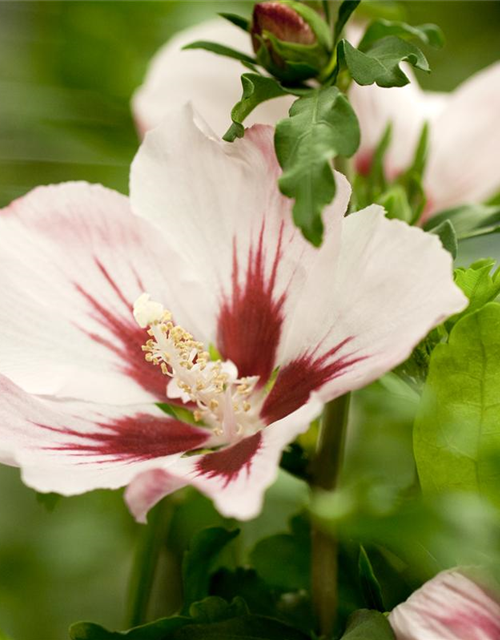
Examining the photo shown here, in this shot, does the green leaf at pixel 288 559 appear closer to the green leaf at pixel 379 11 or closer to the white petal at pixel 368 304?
the white petal at pixel 368 304

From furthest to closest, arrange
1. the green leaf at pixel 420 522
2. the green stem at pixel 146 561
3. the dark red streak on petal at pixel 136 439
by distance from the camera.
A: the green stem at pixel 146 561
the dark red streak on petal at pixel 136 439
the green leaf at pixel 420 522

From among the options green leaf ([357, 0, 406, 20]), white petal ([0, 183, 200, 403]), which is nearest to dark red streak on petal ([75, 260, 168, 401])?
white petal ([0, 183, 200, 403])

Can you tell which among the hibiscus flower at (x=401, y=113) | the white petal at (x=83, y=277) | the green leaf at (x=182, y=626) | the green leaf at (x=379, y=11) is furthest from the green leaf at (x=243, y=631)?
the green leaf at (x=379, y=11)

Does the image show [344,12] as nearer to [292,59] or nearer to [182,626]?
[292,59]

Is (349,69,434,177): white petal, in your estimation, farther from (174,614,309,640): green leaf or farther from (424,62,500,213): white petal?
(174,614,309,640): green leaf

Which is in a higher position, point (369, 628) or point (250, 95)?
point (250, 95)

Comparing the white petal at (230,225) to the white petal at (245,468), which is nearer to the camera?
the white petal at (245,468)

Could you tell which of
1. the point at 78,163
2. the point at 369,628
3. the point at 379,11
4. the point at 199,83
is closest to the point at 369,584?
the point at 369,628
